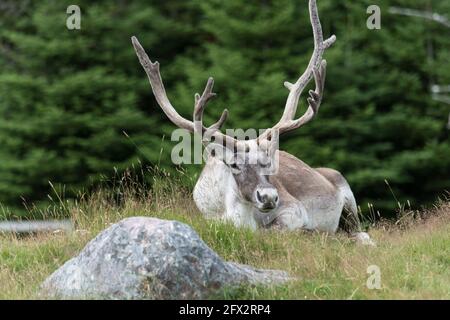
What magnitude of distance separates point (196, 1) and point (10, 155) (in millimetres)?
4415

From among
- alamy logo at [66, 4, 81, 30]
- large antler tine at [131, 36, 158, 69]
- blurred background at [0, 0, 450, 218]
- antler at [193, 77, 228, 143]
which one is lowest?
blurred background at [0, 0, 450, 218]

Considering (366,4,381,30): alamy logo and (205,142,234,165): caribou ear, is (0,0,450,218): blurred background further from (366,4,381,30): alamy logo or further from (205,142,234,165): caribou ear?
(205,142,234,165): caribou ear

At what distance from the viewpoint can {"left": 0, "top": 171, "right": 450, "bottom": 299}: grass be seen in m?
6.38

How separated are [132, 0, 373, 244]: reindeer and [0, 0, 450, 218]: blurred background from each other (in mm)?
6000

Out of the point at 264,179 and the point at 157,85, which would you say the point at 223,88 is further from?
the point at 264,179

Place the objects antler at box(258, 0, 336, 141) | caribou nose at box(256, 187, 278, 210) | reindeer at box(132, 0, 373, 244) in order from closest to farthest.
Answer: caribou nose at box(256, 187, 278, 210)
reindeer at box(132, 0, 373, 244)
antler at box(258, 0, 336, 141)

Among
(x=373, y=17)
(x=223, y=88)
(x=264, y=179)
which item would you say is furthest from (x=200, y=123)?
(x=373, y=17)

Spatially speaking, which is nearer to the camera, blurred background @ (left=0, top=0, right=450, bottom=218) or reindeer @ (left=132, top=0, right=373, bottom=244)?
reindeer @ (left=132, top=0, right=373, bottom=244)

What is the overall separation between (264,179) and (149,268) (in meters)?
2.28

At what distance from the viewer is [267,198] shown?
309 inches

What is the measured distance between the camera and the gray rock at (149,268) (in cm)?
602

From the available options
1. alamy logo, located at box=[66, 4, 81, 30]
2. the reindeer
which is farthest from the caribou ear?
alamy logo, located at box=[66, 4, 81, 30]

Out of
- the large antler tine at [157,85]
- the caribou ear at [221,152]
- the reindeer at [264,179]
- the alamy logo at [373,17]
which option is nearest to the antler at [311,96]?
the reindeer at [264,179]

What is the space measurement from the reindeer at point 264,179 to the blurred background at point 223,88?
6.00 meters
